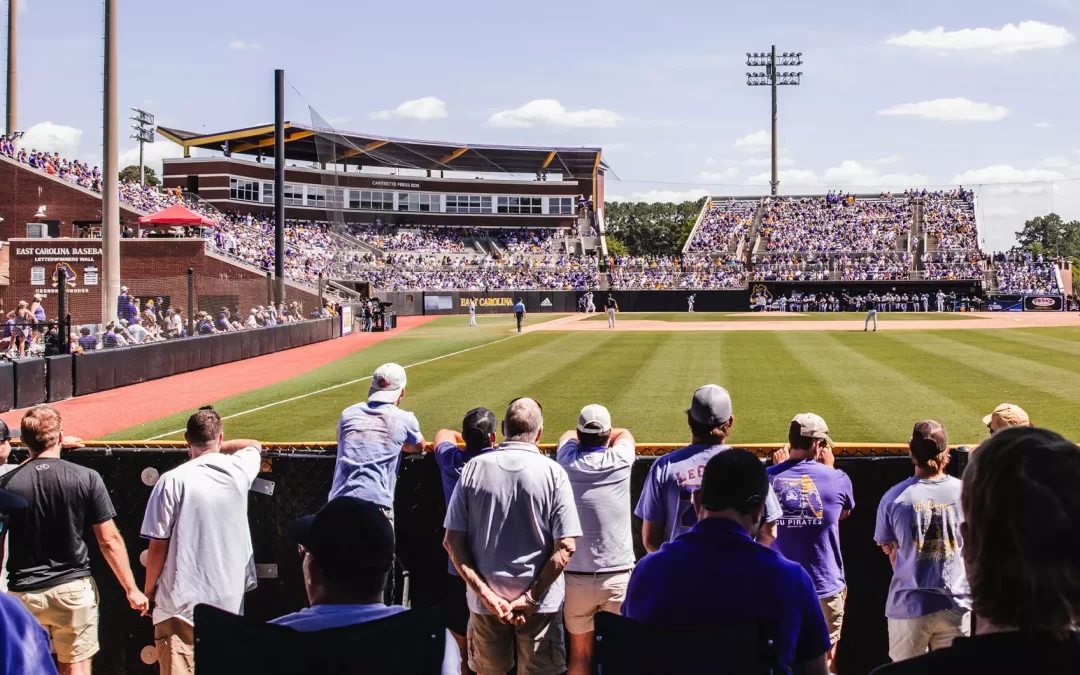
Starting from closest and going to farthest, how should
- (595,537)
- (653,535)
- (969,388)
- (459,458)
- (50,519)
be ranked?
(653,535) → (50,519) → (595,537) → (459,458) → (969,388)

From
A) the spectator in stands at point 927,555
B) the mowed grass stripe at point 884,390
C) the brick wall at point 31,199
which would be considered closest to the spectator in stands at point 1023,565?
the spectator in stands at point 927,555

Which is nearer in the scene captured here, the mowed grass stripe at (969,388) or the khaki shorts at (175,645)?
the khaki shorts at (175,645)

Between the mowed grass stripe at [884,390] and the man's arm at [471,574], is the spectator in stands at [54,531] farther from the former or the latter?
the mowed grass stripe at [884,390]

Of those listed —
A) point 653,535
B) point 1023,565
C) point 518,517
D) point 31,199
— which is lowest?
point 653,535

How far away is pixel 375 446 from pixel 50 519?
192 centimetres

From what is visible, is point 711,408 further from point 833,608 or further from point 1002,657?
point 1002,657

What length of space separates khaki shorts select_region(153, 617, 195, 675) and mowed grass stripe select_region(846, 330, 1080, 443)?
1206cm

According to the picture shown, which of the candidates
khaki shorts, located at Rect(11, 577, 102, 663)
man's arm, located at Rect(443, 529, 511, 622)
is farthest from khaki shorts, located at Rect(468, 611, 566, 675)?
khaki shorts, located at Rect(11, 577, 102, 663)

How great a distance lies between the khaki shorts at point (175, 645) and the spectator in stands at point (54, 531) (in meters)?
0.28

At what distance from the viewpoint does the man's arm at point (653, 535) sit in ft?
15.9

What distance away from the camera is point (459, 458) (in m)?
5.73

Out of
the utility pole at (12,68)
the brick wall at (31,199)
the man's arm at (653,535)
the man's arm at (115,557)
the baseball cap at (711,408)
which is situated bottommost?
the man's arm at (115,557)

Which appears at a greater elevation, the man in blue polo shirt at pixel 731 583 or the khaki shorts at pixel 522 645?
the man in blue polo shirt at pixel 731 583

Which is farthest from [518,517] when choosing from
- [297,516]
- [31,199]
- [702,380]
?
[31,199]
